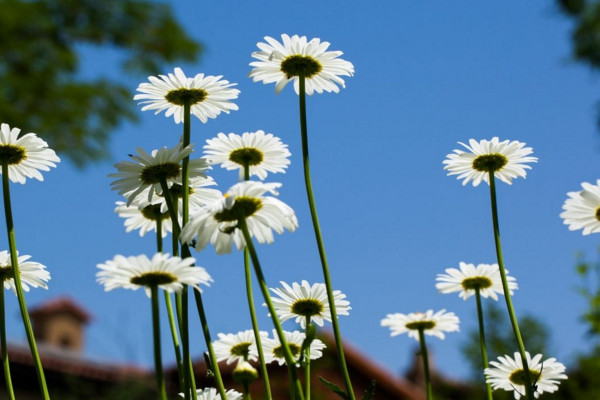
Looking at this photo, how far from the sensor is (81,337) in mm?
21953

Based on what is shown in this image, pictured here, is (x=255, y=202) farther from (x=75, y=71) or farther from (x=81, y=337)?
(x=81, y=337)

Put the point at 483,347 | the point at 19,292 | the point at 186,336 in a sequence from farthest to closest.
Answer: the point at 483,347
the point at 19,292
the point at 186,336

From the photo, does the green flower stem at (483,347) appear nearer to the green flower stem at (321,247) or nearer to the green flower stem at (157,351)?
the green flower stem at (321,247)

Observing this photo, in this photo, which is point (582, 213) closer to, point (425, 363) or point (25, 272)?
point (425, 363)

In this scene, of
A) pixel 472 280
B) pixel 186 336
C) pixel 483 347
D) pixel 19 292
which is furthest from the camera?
pixel 472 280

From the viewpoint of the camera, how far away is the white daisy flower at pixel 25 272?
104cm

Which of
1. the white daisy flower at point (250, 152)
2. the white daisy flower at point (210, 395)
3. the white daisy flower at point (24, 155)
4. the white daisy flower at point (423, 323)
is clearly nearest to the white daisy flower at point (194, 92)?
the white daisy flower at point (250, 152)

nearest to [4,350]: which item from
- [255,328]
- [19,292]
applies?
[19,292]

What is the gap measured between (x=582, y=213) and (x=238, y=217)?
1.50 ft

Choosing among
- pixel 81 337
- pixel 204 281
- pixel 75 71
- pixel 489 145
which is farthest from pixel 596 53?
pixel 81 337

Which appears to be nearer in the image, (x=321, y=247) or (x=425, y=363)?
(x=321, y=247)

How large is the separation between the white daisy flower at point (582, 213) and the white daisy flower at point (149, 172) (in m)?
0.45

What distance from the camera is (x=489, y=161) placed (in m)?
1.19

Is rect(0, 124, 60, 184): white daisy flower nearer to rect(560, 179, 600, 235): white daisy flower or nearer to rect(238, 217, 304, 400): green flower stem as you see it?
rect(238, 217, 304, 400): green flower stem
